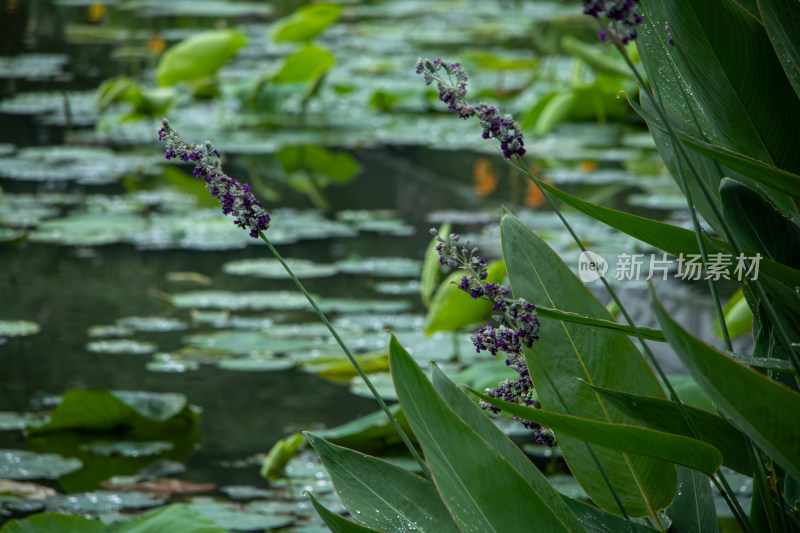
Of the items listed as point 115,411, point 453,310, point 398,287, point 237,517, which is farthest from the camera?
point 398,287

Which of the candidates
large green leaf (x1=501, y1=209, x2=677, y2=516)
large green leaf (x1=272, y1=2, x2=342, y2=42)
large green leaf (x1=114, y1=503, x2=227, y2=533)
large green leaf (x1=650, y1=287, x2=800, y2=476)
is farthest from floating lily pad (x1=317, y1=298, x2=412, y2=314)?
large green leaf (x1=272, y1=2, x2=342, y2=42)

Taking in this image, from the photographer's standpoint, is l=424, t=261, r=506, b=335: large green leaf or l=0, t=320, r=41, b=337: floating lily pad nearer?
l=424, t=261, r=506, b=335: large green leaf

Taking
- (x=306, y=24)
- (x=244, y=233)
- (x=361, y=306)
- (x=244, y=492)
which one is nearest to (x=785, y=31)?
(x=244, y=492)

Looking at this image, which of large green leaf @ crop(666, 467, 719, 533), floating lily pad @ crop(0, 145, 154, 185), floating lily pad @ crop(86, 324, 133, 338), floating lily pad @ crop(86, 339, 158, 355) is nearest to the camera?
large green leaf @ crop(666, 467, 719, 533)

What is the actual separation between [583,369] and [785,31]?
36 centimetres

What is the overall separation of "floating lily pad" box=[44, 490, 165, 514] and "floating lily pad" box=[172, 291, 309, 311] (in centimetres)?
101

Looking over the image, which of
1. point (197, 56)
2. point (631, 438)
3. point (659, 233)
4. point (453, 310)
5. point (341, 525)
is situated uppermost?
point (659, 233)

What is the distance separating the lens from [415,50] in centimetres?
747

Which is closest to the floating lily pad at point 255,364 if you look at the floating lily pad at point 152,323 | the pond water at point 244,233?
the pond water at point 244,233

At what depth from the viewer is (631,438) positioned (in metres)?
0.75

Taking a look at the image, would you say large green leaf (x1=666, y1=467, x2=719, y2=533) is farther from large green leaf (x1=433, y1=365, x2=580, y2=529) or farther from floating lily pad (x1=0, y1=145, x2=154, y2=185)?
floating lily pad (x1=0, y1=145, x2=154, y2=185)

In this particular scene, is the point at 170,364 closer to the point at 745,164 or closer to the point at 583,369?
the point at 583,369

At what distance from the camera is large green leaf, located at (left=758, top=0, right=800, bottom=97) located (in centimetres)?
81

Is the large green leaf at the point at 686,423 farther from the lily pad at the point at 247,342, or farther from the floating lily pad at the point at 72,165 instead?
the floating lily pad at the point at 72,165
